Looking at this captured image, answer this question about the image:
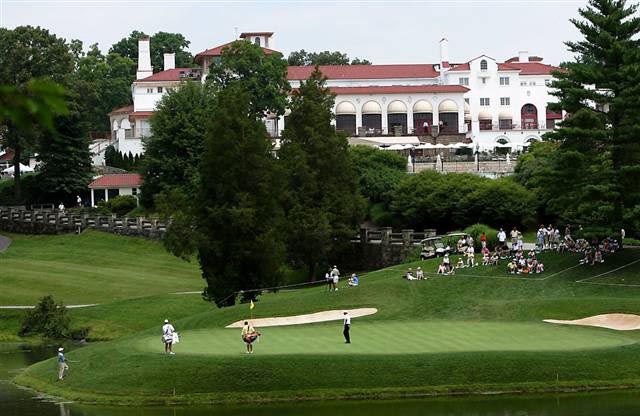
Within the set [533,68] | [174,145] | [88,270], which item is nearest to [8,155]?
[174,145]

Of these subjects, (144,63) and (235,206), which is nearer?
(235,206)

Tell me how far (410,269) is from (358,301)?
787 centimetres

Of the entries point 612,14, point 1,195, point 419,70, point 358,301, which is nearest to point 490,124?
point 419,70

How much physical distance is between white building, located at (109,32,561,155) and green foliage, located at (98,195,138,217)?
1826 centimetres

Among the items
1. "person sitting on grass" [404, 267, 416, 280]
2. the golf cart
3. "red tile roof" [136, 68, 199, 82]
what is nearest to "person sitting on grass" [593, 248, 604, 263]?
"person sitting on grass" [404, 267, 416, 280]

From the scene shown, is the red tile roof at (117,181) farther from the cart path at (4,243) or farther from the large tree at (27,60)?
the cart path at (4,243)

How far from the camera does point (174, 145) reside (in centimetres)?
9638

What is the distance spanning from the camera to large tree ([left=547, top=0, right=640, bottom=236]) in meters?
54.8

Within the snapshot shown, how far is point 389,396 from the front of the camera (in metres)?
36.5

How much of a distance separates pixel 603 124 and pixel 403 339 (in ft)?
63.4

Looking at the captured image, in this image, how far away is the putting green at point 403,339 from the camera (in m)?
39.6

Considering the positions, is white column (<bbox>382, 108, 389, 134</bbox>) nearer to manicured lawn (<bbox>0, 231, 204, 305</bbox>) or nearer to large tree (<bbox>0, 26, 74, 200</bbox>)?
large tree (<bbox>0, 26, 74, 200</bbox>)

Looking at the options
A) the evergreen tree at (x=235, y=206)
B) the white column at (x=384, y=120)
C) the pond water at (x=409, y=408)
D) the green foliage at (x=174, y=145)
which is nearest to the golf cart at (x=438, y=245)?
the evergreen tree at (x=235, y=206)

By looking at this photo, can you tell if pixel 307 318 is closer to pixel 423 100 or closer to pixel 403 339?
pixel 403 339
